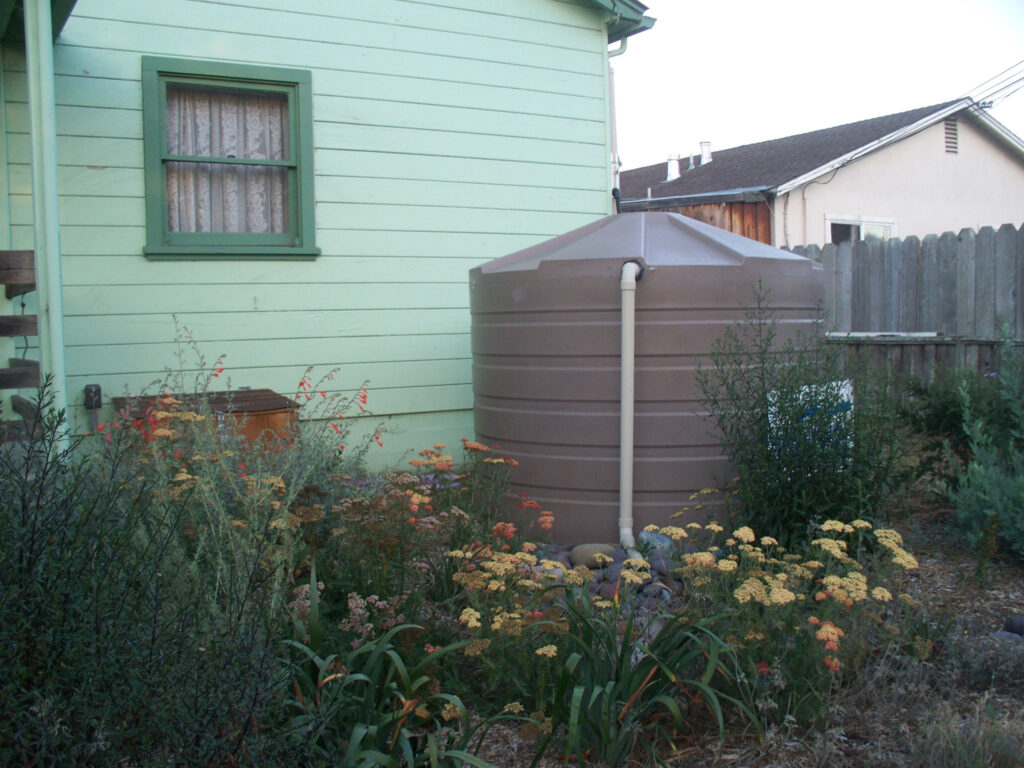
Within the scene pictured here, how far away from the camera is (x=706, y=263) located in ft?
15.1

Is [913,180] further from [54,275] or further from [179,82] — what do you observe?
[54,275]

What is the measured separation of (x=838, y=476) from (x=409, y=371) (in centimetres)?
335

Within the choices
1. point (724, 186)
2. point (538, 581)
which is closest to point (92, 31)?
point (538, 581)

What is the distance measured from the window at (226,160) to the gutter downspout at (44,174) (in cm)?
126

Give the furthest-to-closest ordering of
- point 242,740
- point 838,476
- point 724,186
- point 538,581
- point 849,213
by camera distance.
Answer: point 724,186, point 849,213, point 838,476, point 538,581, point 242,740

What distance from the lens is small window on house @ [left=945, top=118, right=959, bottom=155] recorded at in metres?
16.3

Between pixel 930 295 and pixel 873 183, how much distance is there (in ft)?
24.7

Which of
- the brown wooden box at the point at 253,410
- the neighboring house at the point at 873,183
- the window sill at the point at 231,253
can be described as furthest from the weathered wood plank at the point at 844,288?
the brown wooden box at the point at 253,410

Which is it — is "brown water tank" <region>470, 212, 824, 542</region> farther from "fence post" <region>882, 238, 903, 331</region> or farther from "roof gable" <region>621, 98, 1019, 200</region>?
"roof gable" <region>621, 98, 1019, 200</region>

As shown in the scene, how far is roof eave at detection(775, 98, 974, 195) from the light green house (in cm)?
809

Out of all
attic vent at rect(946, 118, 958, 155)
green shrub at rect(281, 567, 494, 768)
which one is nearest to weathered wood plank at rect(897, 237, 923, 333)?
green shrub at rect(281, 567, 494, 768)

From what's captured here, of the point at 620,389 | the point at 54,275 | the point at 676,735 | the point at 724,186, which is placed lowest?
the point at 676,735

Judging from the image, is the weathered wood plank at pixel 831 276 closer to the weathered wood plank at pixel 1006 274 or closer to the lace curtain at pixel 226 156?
the weathered wood plank at pixel 1006 274

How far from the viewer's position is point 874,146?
1528 cm
